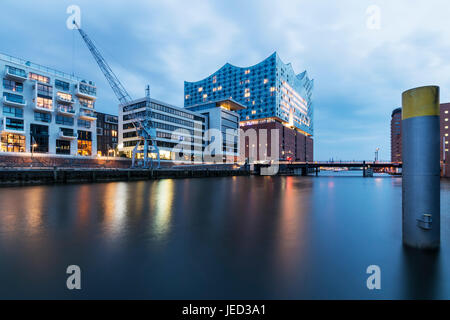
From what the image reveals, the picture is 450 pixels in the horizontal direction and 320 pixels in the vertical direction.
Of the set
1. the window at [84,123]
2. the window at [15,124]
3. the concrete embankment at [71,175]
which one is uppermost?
the window at [84,123]

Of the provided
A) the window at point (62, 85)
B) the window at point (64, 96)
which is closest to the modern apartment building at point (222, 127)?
the window at point (64, 96)

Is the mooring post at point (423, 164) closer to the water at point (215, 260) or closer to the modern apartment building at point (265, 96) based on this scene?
the water at point (215, 260)

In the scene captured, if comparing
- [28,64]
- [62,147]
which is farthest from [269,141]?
[28,64]

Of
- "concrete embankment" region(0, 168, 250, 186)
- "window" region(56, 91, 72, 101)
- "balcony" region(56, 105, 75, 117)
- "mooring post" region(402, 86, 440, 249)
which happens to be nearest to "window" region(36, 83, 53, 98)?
"window" region(56, 91, 72, 101)

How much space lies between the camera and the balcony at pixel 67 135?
5733 centimetres

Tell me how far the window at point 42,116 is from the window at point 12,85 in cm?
611

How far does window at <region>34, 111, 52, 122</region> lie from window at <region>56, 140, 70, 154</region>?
6097mm

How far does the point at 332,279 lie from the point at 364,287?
574 mm

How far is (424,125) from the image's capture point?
5.62 m

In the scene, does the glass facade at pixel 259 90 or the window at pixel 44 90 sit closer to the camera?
the window at pixel 44 90

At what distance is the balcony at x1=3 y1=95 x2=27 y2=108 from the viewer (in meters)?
49.1

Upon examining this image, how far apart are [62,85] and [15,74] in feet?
34.8
